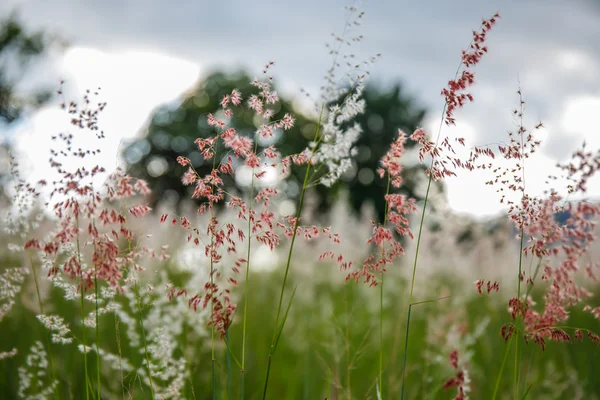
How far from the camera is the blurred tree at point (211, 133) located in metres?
28.8

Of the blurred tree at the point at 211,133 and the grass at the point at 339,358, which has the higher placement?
the blurred tree at the point at 211,133

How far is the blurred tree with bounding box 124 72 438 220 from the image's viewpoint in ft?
94.6

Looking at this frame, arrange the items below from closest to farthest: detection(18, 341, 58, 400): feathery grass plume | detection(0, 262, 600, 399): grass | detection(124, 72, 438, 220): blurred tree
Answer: detection(18, 341, 58, 400): feathery grass plume, detection(0, 262, 600, 399): grass, detection(124, 72, 438, 220): blurred tree

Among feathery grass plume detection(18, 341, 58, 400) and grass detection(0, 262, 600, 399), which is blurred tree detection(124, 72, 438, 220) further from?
feathery grass plume detection(18, 341, 58, 400)

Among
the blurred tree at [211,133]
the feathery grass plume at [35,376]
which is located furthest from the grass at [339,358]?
the blurred tree at [211,133]

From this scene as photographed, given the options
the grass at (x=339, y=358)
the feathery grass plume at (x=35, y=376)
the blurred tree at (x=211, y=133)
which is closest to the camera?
the feathery grass plume at (x=35, y=376)

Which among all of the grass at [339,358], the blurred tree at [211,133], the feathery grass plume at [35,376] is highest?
the blurred tree at [211,133]

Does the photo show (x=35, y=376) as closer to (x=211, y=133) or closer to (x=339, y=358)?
(x=339, y=358)

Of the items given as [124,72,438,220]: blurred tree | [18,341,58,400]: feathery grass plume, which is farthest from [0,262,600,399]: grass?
[124,72,438,220]: blurred tree

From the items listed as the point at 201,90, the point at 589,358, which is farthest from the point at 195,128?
the point at 589,358

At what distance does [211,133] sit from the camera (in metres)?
25.5

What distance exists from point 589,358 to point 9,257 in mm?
8245

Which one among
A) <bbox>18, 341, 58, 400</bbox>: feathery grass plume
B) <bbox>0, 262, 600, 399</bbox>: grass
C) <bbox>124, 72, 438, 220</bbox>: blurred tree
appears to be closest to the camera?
<bbox>18, 341, 58, 400</bbox>: feathery grass plume

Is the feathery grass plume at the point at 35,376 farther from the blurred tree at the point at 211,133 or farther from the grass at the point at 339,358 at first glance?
the blurred tree at the point at 211,133
